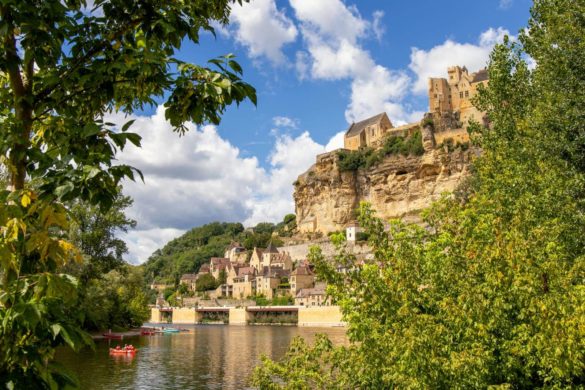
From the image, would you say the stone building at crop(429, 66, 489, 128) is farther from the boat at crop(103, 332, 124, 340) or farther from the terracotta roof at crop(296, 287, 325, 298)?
the boat at crop(103, 332, 124, 340)

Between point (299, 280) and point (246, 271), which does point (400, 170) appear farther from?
point (246, 271)

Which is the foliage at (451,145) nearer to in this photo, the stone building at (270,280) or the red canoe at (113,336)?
the stone building at (270,280)

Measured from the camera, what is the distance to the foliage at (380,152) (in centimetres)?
9356

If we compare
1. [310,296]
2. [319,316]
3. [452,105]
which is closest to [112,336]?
[319,316]

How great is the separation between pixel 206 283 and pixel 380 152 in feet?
161

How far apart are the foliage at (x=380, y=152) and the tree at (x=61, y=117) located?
300 ft

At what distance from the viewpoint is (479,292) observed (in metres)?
7.81

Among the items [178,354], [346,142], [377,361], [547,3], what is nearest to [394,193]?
[346,142]

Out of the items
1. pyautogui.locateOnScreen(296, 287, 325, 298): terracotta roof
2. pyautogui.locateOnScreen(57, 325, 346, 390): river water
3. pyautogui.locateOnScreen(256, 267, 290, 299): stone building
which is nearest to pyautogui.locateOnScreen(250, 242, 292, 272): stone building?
pyautogui.locateOnScreen(256, 267, 290, 299): stone building

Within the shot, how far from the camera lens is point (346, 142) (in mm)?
111062

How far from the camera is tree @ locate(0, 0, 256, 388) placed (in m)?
2.63

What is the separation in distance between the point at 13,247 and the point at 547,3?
19.5 meters

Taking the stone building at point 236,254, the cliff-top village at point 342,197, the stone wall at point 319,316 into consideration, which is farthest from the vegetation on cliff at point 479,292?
the stone building at point 236,254

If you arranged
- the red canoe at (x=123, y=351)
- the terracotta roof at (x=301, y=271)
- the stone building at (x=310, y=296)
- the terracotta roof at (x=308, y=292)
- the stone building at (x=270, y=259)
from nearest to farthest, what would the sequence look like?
the red canoe at (x=123, y=351), the stone building at (x=310, y=296), the terracotta roof at (x=308, y=292), the terracotta roof at (x=301, y=271), the stone building at (x=270, y=259)
